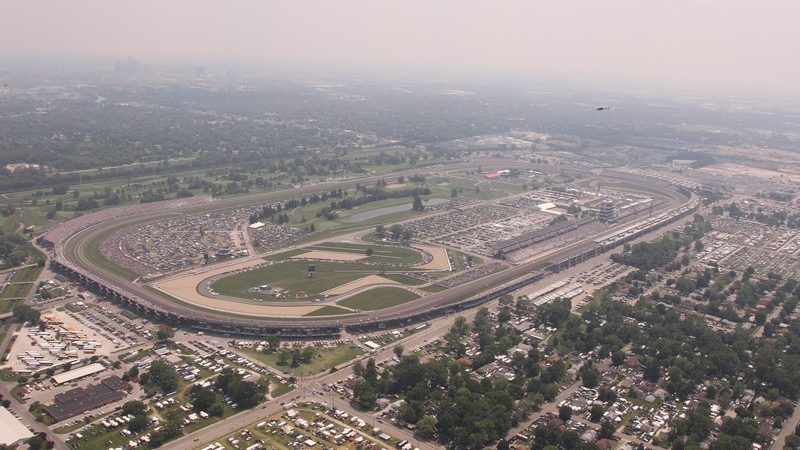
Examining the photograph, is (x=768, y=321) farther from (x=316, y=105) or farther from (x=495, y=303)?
(x=316, y=105)

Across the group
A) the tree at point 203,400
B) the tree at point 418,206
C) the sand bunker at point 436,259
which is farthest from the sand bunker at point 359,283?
the tree at point 418,206

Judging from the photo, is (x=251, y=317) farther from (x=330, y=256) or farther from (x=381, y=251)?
(x=381, y=251)

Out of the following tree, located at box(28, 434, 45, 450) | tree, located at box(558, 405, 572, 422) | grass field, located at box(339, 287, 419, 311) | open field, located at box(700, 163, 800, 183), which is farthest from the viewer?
open field, located at box(700, 163, 800, 183)

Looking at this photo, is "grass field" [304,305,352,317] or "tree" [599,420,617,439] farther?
"grass field" [304,305,352,317]

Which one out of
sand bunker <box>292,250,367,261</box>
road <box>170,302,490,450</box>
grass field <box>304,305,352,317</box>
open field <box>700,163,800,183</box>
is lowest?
road <box>170,302,490,450</box>

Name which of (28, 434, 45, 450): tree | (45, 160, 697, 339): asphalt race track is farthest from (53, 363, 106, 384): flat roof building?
(45, 160, 697, 339): asphalt race track

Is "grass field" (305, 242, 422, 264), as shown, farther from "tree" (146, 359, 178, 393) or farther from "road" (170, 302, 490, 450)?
"tree" (146, 359, 178, 393)

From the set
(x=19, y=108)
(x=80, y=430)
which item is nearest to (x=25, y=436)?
(x=80, y=430)
